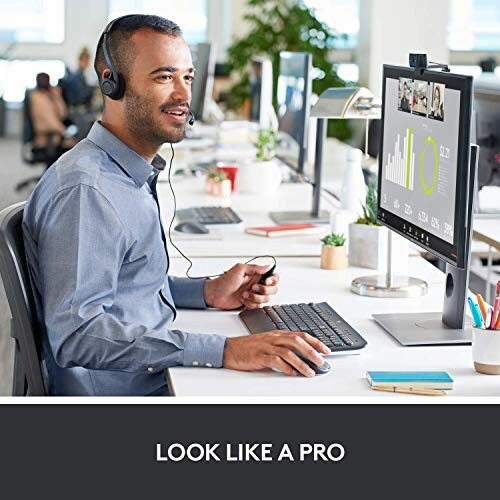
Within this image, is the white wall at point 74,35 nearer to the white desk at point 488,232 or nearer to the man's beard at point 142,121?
the white desk at point 488,232

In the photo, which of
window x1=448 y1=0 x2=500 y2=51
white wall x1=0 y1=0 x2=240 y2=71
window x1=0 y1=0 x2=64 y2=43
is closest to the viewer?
window x1=448 y1=0 x2=500 y2=51

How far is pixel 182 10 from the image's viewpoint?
12023mm

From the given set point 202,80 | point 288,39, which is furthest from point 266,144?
point 288,39

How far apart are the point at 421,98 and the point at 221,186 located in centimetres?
179

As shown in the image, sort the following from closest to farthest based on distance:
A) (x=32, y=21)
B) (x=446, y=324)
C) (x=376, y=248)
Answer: (x=446, y=324)
(x=376, y=248)
(x=32, y=21)

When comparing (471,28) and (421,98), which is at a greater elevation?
(471,28)

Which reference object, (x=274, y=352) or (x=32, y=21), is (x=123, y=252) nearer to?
(x=274, y=352)

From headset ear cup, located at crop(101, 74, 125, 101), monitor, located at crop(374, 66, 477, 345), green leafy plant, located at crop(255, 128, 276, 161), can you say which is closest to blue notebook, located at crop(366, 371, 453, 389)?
monitor, located at crop(374, 66, 477, 345)

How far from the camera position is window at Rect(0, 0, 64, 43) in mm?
12117

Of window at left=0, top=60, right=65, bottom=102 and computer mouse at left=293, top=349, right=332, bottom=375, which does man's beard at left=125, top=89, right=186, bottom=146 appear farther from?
window at left=0, top=60, right=65, bottom=102

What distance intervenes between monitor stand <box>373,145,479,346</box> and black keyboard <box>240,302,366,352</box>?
9cm

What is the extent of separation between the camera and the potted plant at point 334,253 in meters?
2.42

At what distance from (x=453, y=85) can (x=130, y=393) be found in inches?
29.9

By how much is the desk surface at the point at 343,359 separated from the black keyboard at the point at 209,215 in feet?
2.13
